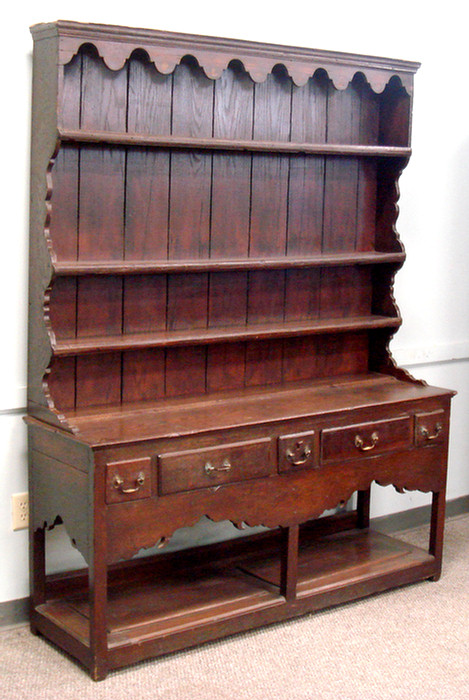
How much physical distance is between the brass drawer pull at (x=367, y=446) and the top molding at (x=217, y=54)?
1204 mm

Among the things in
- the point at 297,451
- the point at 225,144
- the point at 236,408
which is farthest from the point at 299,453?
the point at 225,144

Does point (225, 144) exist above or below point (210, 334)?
above

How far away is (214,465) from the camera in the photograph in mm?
2936

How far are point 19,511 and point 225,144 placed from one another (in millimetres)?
1341

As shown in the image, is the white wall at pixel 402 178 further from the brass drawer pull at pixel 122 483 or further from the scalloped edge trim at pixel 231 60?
the brass drawer pull at pixel 122 483

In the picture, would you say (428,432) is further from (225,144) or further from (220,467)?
(225,144)

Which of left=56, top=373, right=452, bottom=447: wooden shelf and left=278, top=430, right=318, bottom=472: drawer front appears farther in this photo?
left=278, top=430, right=318, bottom=472: drawer front

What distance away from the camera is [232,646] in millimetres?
3031

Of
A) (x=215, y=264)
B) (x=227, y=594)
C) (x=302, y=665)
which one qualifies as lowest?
(x=302, y=665)

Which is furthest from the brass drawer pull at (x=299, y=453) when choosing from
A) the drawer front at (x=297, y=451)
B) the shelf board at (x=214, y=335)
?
the shelf board at (x=214, y=335)

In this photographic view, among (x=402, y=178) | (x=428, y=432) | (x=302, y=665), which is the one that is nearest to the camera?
(x=302, y=665)

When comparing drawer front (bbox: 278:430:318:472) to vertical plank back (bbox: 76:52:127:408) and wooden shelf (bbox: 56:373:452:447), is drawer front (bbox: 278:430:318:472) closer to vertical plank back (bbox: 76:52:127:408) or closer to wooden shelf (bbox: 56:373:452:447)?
wooden shelf (bbox: 56:373:452:447)

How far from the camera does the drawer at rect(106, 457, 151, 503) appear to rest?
2725mm

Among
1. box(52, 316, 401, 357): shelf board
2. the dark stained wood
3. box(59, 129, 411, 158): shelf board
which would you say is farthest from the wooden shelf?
box(59, 129, 411, 158): shelf board
